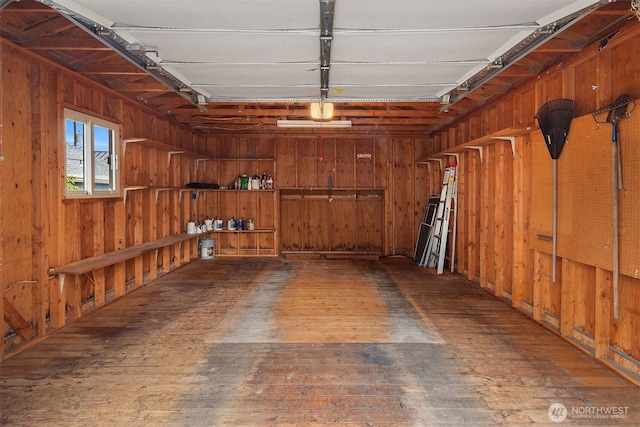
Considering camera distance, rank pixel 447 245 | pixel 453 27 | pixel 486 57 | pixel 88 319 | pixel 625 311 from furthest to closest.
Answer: pixel 447 245 → pixel 88 319 → pixel 486 57 → pixel 625 311 → pixel 453 27

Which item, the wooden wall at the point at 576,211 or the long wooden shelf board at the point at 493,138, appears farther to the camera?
the long wooden shelf board at the point at 493,138

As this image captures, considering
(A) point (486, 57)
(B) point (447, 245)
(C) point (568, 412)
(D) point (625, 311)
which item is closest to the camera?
(C) point (568, 412)

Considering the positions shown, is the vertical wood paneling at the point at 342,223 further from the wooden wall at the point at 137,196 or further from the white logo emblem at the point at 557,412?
the white logo emblem at the point at 557,412

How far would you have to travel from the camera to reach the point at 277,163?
27.0 ft

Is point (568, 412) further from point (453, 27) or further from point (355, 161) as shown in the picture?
point (355, 161)

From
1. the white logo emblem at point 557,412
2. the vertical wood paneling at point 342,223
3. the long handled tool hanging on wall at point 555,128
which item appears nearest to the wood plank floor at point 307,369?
the white logo emblem at point 557,412

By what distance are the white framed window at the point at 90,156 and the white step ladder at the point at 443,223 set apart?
16.3ft

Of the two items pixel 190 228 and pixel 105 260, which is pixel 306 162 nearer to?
pixel 190 228

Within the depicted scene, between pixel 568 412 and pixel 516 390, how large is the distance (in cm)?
32

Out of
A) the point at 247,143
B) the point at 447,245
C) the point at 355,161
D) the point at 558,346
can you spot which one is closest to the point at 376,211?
the point at 355,161

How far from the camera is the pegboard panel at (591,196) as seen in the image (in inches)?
107

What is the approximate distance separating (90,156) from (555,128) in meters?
4.89

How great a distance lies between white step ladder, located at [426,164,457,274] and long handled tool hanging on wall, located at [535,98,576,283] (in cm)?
271

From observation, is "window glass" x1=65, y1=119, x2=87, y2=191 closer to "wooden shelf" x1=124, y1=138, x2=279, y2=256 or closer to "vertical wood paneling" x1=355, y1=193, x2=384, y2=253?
"wooden shelf" x1=124, y1=138, x2=279, y2=256
